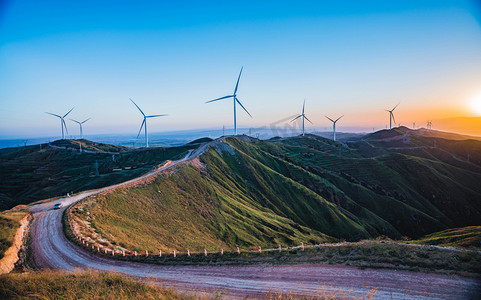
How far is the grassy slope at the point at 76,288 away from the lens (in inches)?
603

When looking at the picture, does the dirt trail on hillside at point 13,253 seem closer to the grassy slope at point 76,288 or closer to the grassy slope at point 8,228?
the grassy slope at point 8,228

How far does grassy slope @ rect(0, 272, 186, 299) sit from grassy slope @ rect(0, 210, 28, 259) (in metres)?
20.9

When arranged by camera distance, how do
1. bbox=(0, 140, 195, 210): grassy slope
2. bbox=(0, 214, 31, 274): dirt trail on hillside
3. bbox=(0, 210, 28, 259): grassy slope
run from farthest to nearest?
bbox=(0, 140, 195, 210): grassy slope, bbox=(0, 210, 28, 259): grassy slope, bbox=(0, 214, 31, 274): dirt trail on hillside

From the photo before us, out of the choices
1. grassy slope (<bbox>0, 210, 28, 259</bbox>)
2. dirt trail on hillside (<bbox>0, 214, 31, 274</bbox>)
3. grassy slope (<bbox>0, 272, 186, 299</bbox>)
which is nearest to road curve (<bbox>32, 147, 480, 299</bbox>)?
dirt trail on hillside (<bbox>0, 214, 31, 274</bbox>)

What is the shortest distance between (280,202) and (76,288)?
324ft

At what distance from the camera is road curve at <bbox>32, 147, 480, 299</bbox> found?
788 inches

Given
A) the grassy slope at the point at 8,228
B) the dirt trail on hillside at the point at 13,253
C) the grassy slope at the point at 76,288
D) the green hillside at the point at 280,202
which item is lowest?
the green hillside at the point at 280,202

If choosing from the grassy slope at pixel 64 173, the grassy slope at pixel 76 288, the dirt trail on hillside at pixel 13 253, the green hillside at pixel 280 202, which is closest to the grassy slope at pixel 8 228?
the dirt trail on hillside at pixel 13 253

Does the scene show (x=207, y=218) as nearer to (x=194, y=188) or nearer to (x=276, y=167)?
(x=194, y=188)

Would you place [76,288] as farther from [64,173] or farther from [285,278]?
[64,173]

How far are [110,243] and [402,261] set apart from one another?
4132cm

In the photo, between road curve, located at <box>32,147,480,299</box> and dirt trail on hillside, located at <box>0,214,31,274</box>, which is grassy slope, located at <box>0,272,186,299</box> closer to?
road curve, located at <box>32,147,480,299</box>

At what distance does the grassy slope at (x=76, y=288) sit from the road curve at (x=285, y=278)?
6.86 metres

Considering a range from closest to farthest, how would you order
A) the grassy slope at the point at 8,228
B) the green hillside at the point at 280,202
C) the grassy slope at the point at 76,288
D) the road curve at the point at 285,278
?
the grassy slope at the point at 76,288, the road curve at the point at 285,278, the grassy slope at the point at 8,228, the green hillside at the point at 280,202
